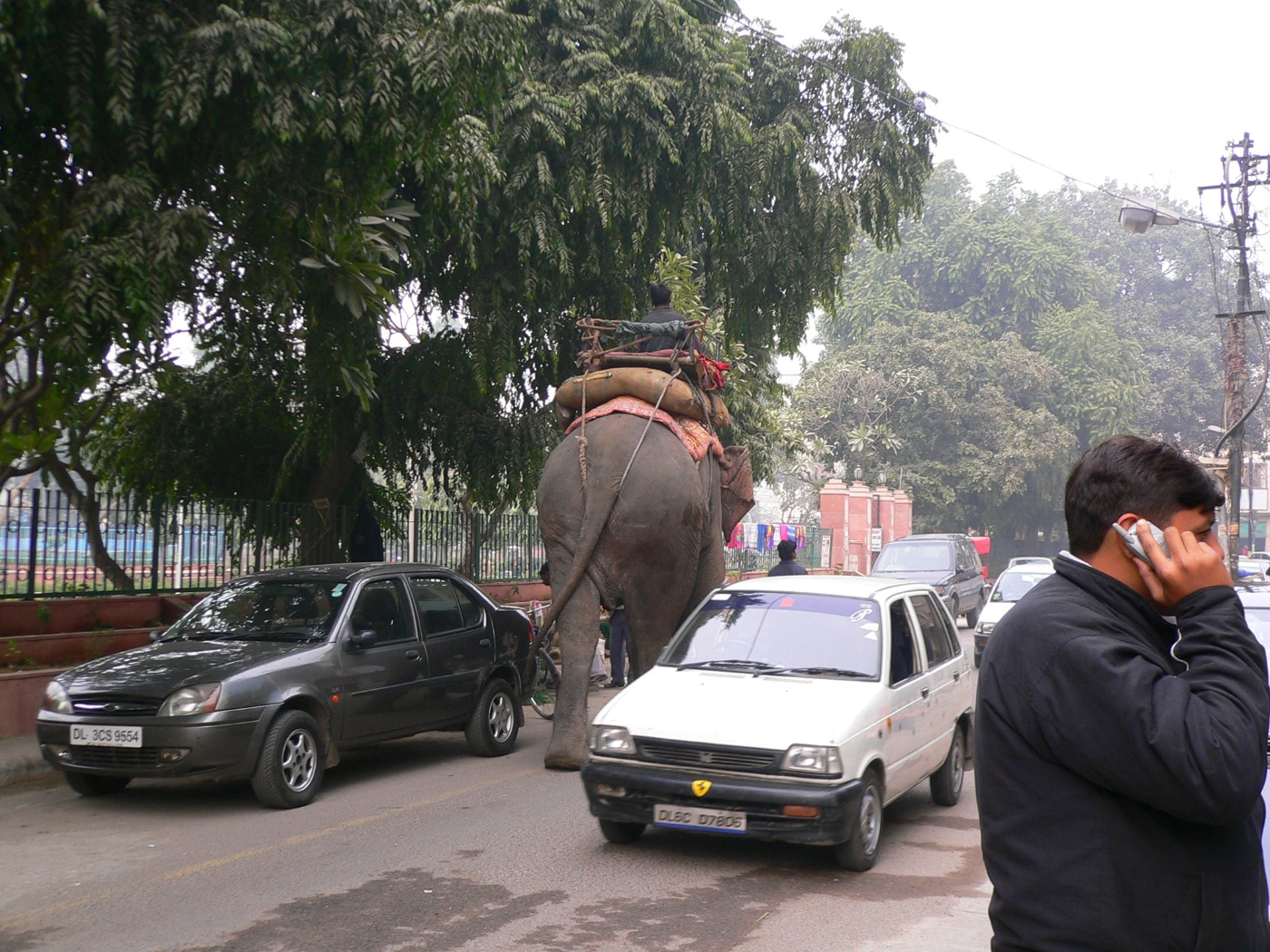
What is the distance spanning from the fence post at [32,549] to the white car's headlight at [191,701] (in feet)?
13.8

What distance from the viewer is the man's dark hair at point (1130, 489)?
223 cm

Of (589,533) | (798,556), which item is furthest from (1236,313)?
(589,533)

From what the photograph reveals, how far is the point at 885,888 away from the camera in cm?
643

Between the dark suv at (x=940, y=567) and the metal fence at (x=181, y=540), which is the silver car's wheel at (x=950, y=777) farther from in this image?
the dark suv at (x=940, y=567)

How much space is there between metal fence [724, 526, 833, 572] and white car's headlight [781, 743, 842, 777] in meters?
24.0

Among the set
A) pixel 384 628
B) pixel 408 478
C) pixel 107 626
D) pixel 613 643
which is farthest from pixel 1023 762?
pixel 408 478

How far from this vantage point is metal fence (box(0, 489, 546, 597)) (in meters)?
11.4

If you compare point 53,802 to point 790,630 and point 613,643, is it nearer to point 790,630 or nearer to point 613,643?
point 790,630

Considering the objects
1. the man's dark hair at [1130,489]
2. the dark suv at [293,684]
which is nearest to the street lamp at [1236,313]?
the dark suv at [293,684]

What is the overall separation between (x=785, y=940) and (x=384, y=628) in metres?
4.71

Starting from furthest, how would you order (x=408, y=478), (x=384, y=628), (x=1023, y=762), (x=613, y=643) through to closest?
(x=408, y=478), (x=613, y=643), (x=384, y=628), (x=1023, y=762)

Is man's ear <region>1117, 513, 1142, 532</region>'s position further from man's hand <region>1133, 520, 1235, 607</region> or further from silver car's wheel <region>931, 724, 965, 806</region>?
silver car's wheel <region>931, 724, 965, 806</region>

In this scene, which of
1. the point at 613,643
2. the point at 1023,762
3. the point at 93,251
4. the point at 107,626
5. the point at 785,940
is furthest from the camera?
the point at 613,643

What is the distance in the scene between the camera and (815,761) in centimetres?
633
